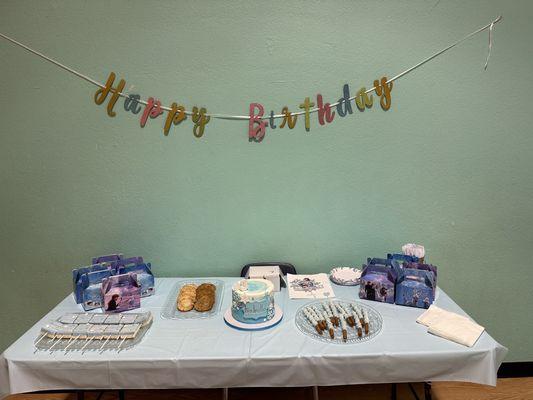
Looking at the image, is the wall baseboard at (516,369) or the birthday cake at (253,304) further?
the wall baseboard at (516,369)

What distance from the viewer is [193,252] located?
6.17 ft

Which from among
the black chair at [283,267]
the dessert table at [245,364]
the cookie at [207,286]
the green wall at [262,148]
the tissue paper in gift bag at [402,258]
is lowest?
the dessert table at [245,364]

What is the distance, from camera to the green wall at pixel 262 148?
1709mm

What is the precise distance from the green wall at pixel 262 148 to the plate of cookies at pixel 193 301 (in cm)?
29

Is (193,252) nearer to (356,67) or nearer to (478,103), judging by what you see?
(356,67)

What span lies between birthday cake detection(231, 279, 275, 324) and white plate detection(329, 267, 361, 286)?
476 millimetres

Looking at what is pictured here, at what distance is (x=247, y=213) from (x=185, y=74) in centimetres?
78

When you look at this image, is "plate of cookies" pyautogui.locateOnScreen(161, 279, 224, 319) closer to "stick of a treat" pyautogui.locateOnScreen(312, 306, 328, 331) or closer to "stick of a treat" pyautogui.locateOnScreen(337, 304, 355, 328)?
"stick of a treat" pyautogui.locateOnScreen(312, 306, 328, 331)

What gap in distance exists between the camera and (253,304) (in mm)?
1315

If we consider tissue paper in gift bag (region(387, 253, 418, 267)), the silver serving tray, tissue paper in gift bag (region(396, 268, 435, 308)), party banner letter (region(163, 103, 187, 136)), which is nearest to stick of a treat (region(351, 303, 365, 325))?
tissue paper in gift bag (region(396, 268, 435, 308))

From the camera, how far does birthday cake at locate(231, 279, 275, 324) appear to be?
1.32 metres

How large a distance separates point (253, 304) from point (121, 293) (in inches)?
22.2

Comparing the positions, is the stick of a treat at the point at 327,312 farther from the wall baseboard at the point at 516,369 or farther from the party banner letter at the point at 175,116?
the wall baseboard at the point at 516,369

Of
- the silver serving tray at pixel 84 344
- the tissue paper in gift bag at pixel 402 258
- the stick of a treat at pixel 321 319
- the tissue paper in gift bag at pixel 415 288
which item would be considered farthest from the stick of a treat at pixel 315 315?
the silver serving tray at pixel 84 344
